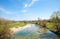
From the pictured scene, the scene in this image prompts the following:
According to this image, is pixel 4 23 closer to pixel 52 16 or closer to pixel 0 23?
pixel 0 23

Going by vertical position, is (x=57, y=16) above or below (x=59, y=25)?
above

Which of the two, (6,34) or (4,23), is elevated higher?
(4,23)

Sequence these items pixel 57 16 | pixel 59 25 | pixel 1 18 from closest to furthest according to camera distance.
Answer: pixel 1 18 → pixel 59 25 → pixel 57 16

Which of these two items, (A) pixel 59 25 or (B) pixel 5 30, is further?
(A) pixel 59 25

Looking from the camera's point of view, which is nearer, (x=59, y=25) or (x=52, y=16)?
(x=59, y=25)

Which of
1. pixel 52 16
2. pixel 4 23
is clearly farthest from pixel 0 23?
pixel 52 16

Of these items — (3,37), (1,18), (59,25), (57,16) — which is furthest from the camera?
(57,16)

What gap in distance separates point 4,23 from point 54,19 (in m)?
12.8

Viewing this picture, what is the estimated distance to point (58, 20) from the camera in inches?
977

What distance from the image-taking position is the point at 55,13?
84.5ft

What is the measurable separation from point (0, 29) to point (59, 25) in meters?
13.5

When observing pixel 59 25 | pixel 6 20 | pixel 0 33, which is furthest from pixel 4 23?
pixel 59 25

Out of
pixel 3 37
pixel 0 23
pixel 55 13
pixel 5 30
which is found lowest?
pixel 3 37

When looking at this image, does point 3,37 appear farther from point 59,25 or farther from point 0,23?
point 59,25
